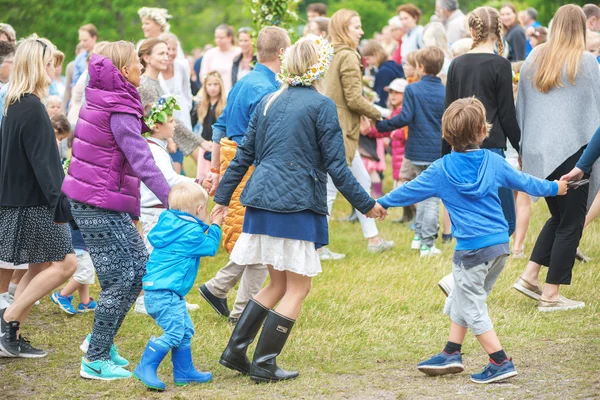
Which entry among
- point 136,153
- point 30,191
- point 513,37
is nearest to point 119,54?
point 136,153

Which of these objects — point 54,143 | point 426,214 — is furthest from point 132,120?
point 426,214

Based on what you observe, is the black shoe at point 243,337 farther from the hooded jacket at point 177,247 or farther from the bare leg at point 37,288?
the bare leg at point 37,288

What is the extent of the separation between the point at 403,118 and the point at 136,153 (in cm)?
465

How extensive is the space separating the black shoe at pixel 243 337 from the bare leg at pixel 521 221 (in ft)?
13.6

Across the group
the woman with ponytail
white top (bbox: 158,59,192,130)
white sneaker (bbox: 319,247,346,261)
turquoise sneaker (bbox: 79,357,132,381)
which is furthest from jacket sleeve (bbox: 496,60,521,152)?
white top (bbox: 158,59,192,130)

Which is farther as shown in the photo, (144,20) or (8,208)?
(144,20)

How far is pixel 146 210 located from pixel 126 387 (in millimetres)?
2054

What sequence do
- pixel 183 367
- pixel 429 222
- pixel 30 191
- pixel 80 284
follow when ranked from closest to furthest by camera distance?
pixel 183 367 → pixel 30 191 → pixel 80 284 → pixel 429 222

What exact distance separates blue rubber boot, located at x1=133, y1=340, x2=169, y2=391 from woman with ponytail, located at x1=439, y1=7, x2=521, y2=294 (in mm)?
3112

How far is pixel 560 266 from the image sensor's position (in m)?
7.01

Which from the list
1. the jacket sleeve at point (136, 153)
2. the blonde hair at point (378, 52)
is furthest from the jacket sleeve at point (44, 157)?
the blonde hair at point (378, 52)

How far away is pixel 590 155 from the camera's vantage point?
6.41m

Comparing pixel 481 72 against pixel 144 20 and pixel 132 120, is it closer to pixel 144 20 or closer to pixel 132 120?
pixel 132 120

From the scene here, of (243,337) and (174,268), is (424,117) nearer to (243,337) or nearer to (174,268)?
(243,337)
